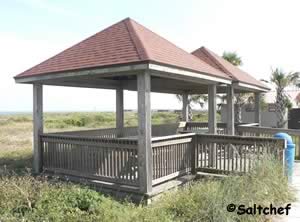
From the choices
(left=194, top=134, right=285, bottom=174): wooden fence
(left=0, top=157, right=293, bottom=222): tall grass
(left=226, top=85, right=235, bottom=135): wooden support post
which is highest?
(left=226, top=85, right=235, bottom=135): wooden support post

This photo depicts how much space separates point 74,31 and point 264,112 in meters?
20.9

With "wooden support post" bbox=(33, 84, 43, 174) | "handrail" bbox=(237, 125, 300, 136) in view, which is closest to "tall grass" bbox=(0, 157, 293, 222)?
"wooden support post" bbox=(33, 84, 43, 174)

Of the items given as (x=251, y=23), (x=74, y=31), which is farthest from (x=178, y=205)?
(x=251, y=23)

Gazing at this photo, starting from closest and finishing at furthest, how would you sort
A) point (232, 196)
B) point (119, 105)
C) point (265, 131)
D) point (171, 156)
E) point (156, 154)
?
1. point (232, 196)
2. point (156, 154)
3. point (171, 156)
4. point (265, 131)
5. point (119, 105)

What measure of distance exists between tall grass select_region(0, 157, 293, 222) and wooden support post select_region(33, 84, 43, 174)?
3.01 metres

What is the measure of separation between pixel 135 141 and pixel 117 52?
2.10 meters

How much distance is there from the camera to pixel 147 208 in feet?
15.9

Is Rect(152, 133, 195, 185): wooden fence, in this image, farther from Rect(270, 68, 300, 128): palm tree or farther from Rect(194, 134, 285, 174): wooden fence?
Rect(270, 68, 300, 128): palm tree

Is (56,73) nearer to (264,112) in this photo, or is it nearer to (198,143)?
(198,143)

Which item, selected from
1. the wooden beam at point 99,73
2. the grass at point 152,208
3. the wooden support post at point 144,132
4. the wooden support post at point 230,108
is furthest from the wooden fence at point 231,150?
the wooden beam at point 99,73

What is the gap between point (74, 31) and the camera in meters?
11.1

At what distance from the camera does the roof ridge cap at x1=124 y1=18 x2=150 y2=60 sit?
19.3ft

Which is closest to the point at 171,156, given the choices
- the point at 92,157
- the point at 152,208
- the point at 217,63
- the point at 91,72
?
the point at 92,157

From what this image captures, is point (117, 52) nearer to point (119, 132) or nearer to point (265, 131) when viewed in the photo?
point (119, 132)
